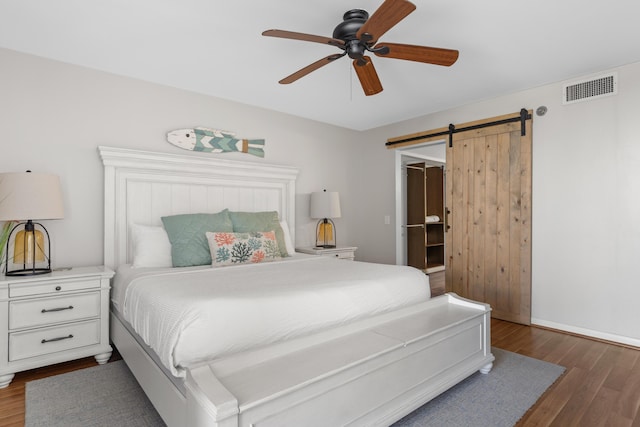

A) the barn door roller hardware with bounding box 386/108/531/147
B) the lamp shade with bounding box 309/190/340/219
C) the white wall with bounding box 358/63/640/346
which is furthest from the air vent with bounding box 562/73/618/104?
the lamp shade with bounding box 309/190/340/219

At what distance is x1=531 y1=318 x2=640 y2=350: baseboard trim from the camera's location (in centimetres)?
281

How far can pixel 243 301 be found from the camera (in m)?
1.61

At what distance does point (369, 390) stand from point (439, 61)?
190cm

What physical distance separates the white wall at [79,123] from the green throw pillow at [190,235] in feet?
2.25

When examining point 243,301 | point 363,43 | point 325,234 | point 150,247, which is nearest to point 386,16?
point 363,43

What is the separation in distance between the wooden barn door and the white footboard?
1478 millimetres

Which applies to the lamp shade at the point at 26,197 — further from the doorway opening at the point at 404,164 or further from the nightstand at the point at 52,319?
the doorway opening at the point at 404,164

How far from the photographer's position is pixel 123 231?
9.89ft

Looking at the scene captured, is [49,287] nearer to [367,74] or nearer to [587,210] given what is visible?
[367,74]

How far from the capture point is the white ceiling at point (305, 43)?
2.09 m

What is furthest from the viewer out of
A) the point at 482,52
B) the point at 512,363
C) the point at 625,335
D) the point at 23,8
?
the point at 625,335

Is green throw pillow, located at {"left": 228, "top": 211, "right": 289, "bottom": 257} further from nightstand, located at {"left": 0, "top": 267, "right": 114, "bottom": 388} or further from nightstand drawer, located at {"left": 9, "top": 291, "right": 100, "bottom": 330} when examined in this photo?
nightstand drawer, located at {"left": 9, "top": 291, "right": 100, "bottom": 330}

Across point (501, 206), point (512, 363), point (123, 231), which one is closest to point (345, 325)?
point (512, 363)

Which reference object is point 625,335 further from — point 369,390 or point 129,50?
point 129,50
